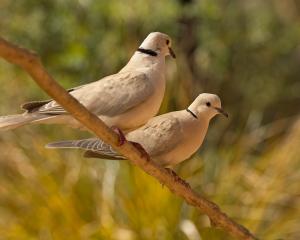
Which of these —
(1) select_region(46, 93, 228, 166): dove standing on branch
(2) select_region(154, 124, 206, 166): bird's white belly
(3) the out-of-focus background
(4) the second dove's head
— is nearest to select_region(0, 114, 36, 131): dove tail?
(1) select_region(46, 93, 228, 166): dove standing on branch

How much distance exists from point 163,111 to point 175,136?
1.94m

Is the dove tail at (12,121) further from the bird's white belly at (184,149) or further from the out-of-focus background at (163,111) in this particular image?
the out-of-focus background at (163,111)

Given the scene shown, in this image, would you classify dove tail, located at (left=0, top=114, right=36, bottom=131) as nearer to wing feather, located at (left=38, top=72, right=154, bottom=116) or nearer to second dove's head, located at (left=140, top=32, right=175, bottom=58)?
wing feather, located at (left=38, top=72, right=154, bottom=116)

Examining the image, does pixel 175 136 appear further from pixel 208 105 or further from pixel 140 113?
pixel 140 113

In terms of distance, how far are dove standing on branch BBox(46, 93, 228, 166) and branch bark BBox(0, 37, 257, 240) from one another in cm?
16

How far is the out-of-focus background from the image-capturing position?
13.5 feet

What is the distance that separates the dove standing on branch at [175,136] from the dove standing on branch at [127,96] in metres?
0.12

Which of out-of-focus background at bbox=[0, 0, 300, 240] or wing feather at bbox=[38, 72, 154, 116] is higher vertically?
wing feather at bbox=[38, 72, 154, 116]

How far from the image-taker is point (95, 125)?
176cm

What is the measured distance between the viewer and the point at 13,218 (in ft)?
14.2

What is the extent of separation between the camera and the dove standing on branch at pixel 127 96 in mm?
2070

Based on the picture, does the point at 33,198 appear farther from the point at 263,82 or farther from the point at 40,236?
the point at 263,82

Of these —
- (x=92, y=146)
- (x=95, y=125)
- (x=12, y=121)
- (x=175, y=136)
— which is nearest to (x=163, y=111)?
(x=175, y=136)

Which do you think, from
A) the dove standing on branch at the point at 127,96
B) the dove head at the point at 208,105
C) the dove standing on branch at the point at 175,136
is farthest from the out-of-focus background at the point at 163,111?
the dove standing on branch at the point at 127,96
